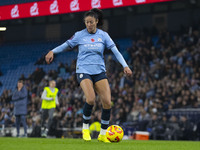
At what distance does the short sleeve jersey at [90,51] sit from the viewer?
294 inches

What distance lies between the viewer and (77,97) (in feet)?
65.1

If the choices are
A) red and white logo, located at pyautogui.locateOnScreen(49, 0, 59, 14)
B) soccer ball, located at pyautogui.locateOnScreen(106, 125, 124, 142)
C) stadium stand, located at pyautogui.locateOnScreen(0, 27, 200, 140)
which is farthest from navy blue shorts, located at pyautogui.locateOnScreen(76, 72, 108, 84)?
red and white logo, located at pyautogui.locateOnScreen(49, 0, 59, 14)

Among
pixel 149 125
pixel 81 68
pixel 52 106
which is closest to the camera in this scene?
pixel 81 68

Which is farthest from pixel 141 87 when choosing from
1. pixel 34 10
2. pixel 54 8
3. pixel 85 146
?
pixel 85 146

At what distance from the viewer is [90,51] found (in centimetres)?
748

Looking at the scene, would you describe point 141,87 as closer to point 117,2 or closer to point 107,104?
point 117,2

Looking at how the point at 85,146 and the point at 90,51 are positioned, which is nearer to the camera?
the point at 85,146

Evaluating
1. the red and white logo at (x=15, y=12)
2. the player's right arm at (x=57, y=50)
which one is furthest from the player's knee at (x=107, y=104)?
the red and white logo at (x=15, y=12)

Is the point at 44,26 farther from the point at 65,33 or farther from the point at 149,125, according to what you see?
the point at 149,125

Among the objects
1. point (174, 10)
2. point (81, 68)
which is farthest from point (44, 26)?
point (81, 68)

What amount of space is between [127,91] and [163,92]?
2.04m

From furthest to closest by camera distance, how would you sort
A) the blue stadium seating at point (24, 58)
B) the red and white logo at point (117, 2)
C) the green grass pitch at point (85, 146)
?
the blue stadium seating at point (24, 58), the red and white logo at point (117, 2), the green grass pitch at point (85, 146)

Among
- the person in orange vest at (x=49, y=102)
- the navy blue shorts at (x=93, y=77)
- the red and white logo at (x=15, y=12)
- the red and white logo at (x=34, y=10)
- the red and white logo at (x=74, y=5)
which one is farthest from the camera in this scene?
the red and white logo at (x=15, y=12)

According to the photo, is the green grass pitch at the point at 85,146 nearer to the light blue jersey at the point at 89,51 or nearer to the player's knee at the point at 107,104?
the player's knee at the point at 107,104
